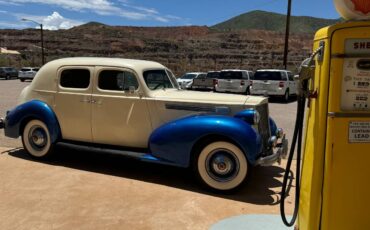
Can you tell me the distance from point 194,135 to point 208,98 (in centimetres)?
74

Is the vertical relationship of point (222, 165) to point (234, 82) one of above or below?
below

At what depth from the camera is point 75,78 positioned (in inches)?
276

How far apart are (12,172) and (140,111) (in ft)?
7.40

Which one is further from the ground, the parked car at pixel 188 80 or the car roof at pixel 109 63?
the car roof at pixel 109 63

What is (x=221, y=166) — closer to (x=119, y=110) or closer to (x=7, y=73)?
(x=119, y=110)

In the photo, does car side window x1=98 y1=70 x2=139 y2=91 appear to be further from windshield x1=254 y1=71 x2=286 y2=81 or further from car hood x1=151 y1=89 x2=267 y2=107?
windshield x1=254 y1=71 x2=286 y2=81

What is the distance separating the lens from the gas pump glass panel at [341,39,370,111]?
2912mm

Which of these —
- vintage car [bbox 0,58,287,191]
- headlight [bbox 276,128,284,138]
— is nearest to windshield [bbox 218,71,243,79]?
vintage car [bbox 0,58,287,191]

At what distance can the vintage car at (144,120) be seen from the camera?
18.6ft

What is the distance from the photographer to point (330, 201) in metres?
3.08

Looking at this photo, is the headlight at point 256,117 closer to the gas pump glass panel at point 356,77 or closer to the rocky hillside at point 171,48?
the gas pump glass panel at point 356,77

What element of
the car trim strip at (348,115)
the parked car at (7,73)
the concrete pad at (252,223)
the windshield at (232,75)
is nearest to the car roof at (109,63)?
the concrete pad at (252,223)

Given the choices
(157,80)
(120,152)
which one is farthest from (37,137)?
(157,80)

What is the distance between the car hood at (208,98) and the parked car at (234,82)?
17.7 metres
